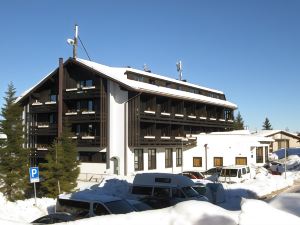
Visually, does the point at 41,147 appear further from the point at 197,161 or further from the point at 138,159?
the point at 197,161

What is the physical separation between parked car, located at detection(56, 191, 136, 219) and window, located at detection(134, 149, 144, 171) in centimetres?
2404

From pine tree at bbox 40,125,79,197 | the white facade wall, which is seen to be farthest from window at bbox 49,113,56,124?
pine tree at bbox 40,125,79,197

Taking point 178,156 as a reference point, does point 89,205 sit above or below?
above

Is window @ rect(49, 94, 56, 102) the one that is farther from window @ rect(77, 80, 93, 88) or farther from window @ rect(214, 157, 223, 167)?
window @ rect(214, 157, 223, 167)

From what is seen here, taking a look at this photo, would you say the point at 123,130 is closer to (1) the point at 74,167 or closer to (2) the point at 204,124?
(1) the point at 74,167

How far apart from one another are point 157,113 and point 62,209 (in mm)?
27422

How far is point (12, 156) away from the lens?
2869 cm

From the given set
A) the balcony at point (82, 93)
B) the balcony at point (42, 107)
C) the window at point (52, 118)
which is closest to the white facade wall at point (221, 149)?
the balcony at point (82, 93)

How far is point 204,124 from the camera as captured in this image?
54.1m

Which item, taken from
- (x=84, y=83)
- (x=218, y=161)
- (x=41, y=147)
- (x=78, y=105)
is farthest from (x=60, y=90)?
(x=218, y=161)

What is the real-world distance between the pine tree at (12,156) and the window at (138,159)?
47.6 ft

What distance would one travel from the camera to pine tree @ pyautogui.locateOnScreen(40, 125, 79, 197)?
2819 cm

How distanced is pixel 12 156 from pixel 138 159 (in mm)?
15997

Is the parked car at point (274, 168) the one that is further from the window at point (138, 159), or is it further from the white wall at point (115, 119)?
the white wall at point (115, 119)
